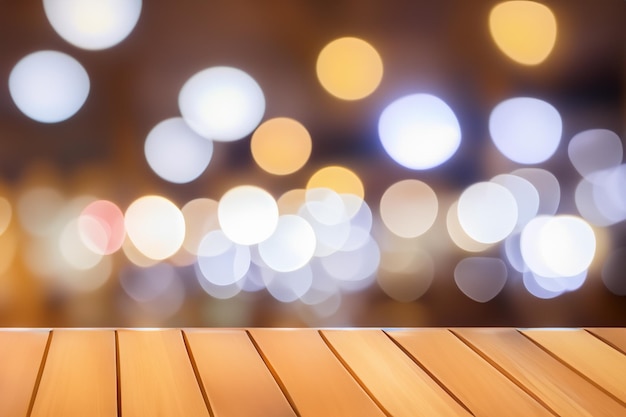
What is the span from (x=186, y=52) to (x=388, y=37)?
0.28 m

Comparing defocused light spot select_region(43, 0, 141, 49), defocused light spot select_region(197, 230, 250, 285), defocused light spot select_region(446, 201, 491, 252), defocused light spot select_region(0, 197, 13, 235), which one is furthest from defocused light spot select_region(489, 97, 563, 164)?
defocused light spot select_region(0, 197, 13, 235)

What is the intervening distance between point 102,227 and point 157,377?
12.8 inches

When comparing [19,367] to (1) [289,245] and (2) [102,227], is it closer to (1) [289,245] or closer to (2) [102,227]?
(2) [102,227]

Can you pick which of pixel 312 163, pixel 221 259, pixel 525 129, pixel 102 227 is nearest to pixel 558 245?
pixel 525 129

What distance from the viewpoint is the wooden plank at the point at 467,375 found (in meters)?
0.71

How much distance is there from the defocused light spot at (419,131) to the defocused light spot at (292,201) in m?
0.14

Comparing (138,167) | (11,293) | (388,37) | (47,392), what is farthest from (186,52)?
(47,392)

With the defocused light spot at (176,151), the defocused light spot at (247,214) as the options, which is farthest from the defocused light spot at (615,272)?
the defocused light spot at (176,151)

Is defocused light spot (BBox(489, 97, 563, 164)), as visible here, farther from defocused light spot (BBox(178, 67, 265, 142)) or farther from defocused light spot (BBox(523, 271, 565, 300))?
defocused light spot (BBox(178, 67, 265, 142))

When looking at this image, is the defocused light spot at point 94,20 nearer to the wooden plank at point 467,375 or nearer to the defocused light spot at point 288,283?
the defocused light spot at point 288,283

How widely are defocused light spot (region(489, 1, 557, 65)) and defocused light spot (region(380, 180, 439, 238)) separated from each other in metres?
0.23

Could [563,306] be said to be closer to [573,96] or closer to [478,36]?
[573,96]

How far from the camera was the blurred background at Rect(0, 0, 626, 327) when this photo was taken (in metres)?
0.98

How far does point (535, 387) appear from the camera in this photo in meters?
0.77
